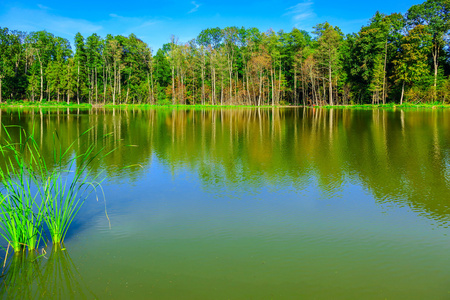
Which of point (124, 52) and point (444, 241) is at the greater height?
point (124, 52)

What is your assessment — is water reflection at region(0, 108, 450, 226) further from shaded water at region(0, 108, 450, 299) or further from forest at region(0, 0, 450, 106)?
forest at region(0, 0, 450, 106)

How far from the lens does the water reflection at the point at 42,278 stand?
11.7 ft

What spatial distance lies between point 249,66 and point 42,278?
62.2 metres

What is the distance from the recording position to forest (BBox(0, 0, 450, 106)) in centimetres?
5194

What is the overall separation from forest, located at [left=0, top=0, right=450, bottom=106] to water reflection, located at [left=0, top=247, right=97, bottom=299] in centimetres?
5529

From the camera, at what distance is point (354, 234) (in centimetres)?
504

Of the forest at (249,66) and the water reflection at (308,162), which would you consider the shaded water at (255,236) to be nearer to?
the water reflection at (308,162)

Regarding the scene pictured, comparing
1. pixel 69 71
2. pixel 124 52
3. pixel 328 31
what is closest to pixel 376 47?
pixel 328 31

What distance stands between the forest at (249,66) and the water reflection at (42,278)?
5529 cm

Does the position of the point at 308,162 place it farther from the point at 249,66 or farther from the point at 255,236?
the point at 249,66

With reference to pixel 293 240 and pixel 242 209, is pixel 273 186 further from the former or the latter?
pixel 293 240

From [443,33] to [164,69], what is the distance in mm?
50781

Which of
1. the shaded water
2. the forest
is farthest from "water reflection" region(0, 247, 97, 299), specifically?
the forest

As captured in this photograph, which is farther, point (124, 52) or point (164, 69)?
point (164, 69)
